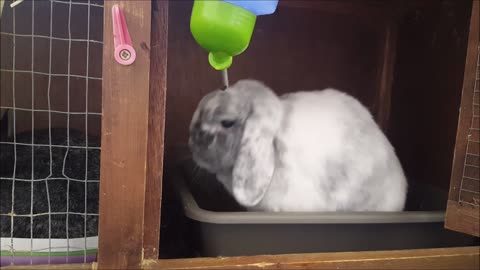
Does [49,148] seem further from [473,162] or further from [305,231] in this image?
[473,162]

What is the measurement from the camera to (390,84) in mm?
1517

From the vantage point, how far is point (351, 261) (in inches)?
32.4

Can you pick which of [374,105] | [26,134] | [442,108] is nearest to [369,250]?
[442,108]

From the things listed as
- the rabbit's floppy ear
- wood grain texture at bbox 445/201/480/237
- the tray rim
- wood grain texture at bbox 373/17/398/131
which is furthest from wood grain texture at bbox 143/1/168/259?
wood grain texture at bbox 373/17/398/131

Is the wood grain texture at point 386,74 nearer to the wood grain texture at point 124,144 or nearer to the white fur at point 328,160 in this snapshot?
the white fur at point 328,160

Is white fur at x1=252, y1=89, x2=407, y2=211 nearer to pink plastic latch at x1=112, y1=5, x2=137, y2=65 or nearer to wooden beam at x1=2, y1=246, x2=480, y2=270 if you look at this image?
wooden beam at x1=2, y1=246, x2=480, y2=270

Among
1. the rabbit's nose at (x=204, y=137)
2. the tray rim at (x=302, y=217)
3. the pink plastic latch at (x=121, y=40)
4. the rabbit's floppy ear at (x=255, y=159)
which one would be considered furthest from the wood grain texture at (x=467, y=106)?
the pink plastic latch at (x=121, y=40)

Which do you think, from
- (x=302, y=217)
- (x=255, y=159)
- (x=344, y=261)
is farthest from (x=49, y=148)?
(x=344, y=261)

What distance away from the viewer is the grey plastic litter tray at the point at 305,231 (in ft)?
2.79

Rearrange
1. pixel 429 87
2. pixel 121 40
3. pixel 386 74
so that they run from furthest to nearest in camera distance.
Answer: pixel 386 74 → pixel 429 87 → pixel 121 40

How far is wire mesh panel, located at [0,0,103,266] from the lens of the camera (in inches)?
31.9

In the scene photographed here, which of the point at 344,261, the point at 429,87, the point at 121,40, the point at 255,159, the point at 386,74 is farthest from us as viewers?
the point at 386,74

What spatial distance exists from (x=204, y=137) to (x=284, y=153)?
188mm

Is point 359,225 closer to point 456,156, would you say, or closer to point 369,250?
point 369,250
